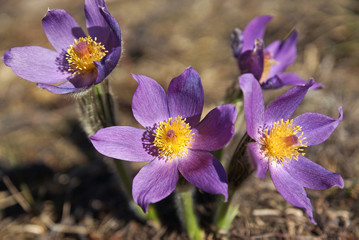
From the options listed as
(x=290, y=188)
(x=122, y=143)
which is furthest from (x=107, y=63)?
(x=290, y=188)

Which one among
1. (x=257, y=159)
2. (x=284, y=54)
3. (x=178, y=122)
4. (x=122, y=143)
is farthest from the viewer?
(x=284, y=54)

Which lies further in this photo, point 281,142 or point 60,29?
point 60,29

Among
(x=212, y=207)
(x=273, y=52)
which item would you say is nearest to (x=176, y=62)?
(x=273, y=52)

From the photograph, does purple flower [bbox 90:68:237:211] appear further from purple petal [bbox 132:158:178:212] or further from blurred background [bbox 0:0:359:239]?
blurred background [bbox 0:0:359:239]

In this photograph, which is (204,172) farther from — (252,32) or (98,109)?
(252,32)

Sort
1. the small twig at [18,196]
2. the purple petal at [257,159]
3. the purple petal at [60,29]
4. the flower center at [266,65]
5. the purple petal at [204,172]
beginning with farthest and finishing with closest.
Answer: the small twig at [18,196], the flower center at [266,65], the purple petal at [60,29], the purple petal at [204,172], the purple petal at [257,159]

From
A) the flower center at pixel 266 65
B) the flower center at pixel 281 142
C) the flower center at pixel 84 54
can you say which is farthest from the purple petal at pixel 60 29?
the flower center at pixel 281 142

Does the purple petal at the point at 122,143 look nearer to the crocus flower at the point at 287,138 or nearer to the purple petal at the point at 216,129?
the purple petal at the point at 216,129
